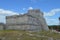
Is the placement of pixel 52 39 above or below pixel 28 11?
below

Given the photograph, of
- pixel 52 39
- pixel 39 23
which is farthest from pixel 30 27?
pixel 52 39

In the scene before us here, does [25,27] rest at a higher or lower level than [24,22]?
lower

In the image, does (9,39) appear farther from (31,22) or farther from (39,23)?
(39,23)

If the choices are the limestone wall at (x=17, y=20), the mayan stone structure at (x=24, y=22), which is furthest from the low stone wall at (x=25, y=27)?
the limestone wall at (x=17, y=20)

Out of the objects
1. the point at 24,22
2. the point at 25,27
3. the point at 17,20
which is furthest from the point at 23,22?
the point at 17,20

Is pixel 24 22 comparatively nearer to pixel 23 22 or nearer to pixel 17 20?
pixel 23 22

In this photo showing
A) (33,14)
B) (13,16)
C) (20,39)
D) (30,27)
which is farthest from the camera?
(33,14)

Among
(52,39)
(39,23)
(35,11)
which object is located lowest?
(52,39)

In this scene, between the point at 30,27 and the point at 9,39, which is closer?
the point at 9,39

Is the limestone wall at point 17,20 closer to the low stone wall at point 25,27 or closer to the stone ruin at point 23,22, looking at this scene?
the stone ruin at point 23,22

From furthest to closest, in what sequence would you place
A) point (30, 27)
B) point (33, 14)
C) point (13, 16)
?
point (33, 14) → point (13, 16) → point (30, 27)

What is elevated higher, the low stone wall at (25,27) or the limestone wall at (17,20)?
the limestone wall at (17,20)

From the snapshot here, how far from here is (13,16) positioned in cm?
6431

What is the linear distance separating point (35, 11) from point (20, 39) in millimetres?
32442
